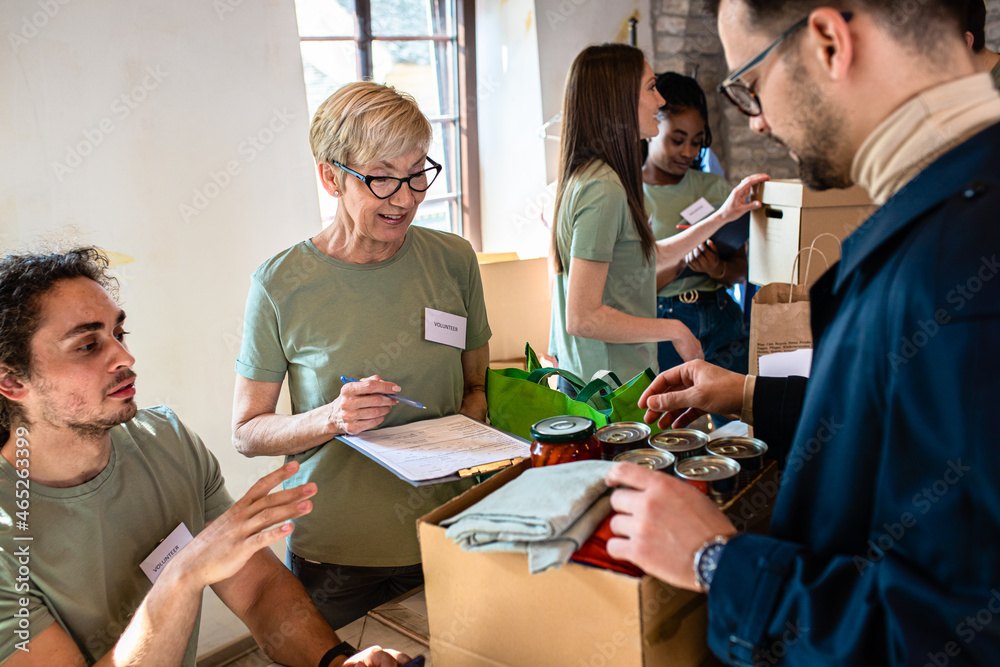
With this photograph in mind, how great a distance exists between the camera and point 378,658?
123cm

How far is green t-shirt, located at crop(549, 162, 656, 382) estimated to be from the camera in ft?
7.20

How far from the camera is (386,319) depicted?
175cm

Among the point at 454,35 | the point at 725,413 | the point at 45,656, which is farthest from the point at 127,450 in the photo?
the point at 454,35

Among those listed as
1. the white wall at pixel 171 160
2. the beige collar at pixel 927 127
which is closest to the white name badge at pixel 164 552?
the white wall at pixel 171 160

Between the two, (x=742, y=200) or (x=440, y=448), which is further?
(x=742, y=200)

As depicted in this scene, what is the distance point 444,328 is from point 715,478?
0.98 meters

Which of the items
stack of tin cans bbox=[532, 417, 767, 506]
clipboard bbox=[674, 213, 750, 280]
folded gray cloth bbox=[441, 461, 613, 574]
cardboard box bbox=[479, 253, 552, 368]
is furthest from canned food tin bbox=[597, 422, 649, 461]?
cardboard box bbox=[479, 253, 552, 368]

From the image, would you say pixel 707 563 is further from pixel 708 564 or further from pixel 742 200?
pixel 742 200

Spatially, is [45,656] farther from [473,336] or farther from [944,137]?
[944,137]
